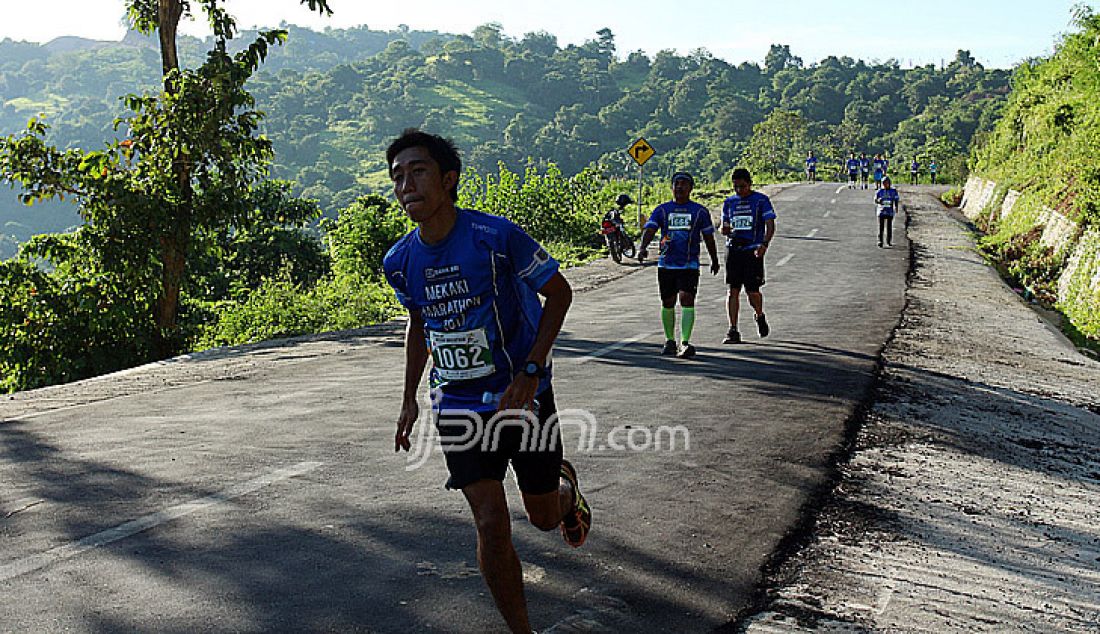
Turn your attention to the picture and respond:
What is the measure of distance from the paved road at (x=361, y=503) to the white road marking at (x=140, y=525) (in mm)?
17

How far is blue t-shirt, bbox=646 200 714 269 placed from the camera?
11281 mm

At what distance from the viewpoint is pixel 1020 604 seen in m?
4.87

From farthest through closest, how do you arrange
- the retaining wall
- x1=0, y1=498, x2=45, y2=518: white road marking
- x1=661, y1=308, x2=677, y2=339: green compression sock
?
the retaining wall → x1=661, y1=308, x2=677, y2=339: green compression sock → x1=0, y1=498, x2=45, y2=518: white road marking

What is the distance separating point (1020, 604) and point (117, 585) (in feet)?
12.8

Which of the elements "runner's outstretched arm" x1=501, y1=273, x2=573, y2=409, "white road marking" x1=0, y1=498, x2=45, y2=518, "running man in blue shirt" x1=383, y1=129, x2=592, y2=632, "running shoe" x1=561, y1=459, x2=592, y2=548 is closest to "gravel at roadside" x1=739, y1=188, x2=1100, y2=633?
"running shoe" x1=561, y1=459, x2=592, y2=548

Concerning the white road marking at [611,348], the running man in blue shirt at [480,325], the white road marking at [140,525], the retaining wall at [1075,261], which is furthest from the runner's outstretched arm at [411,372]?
the retaining wall at [1075,261]

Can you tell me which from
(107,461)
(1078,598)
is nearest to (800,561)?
(1078,598)

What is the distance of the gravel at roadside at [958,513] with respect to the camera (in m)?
4.72

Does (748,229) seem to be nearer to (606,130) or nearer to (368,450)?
(368,450)

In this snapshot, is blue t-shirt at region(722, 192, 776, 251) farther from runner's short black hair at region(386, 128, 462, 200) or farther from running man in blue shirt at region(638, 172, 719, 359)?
runner's short black hair at region(386, 128, 462, 200)

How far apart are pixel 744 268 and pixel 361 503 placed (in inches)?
289

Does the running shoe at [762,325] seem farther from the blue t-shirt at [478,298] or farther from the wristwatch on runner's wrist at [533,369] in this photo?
the wristwatch on runner's wrist at [533,369]

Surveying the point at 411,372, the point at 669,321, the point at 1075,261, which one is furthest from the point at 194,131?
the point at 1075,261

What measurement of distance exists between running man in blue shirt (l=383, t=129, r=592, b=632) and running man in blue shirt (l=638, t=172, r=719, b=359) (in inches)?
285
